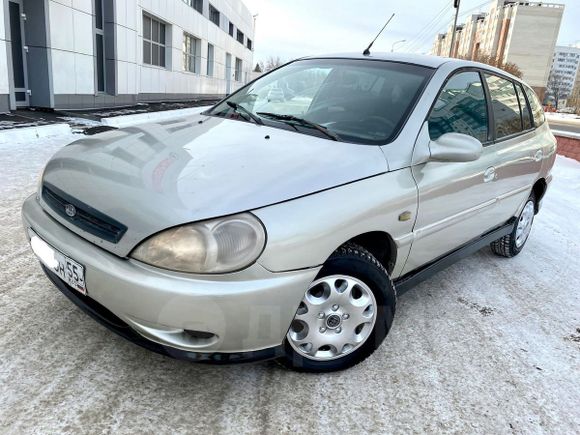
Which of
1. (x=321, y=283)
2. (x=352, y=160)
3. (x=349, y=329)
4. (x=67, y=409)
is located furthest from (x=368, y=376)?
(x=67, y=409)

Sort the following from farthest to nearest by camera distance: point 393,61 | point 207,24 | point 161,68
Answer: point 207,24 → point 161,68 → point 393,61

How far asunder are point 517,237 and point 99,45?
513 inches

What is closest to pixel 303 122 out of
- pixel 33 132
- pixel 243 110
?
pixel 243 110

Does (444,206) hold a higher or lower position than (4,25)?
lower

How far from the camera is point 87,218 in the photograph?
2033 millimetres

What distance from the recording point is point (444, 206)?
2.78m

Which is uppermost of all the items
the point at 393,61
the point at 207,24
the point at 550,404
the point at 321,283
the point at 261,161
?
the point at 207,24

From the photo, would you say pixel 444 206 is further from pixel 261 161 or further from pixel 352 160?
pixel 261 161

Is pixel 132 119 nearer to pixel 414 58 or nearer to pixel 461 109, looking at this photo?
pixel 414 58

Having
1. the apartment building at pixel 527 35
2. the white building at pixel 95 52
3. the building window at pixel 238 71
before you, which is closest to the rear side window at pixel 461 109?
the white building at pixel 95 52

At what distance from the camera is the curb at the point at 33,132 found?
7172 mm

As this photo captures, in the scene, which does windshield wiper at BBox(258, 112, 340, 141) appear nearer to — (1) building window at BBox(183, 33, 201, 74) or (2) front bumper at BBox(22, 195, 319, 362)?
(2) front bumper at BBox(22, 195, 319, 362)

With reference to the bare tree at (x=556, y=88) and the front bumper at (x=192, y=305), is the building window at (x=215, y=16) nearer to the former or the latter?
the front bumper at (x=192, y=305)

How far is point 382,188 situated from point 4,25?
31.2ft
